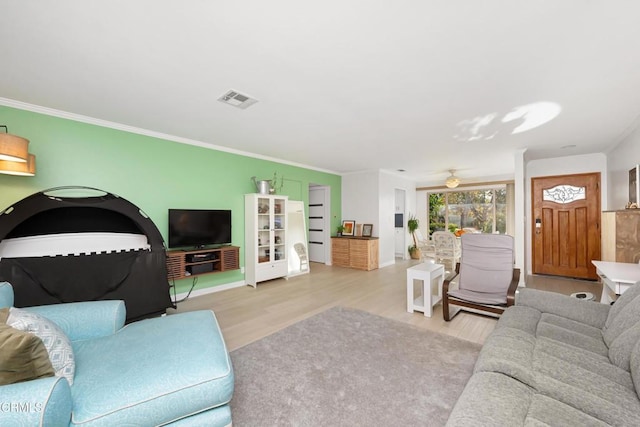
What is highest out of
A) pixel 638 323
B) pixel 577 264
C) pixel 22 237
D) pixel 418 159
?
pixel 418 159

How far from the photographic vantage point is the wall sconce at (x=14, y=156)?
221 centimetres

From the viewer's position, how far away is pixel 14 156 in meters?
2.26

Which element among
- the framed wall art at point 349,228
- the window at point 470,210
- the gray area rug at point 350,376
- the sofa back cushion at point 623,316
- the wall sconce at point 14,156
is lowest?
the gray area rug at point 350,376

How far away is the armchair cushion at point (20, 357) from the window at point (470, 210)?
7.86 m

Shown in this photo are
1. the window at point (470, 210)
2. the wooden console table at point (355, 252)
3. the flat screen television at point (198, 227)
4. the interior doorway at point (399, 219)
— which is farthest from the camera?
the interior doorway at point (399, 219)

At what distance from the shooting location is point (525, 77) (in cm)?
221

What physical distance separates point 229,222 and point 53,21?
3.07 meters

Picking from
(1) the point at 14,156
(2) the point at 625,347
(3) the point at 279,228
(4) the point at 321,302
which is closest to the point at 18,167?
(1) the point at 14,156

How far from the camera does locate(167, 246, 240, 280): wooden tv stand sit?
354cm

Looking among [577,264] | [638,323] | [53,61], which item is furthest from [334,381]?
[577,264]

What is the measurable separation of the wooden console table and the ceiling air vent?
4.17m

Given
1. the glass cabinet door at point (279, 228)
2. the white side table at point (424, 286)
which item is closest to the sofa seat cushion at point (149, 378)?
the white side table at point (424, 286)

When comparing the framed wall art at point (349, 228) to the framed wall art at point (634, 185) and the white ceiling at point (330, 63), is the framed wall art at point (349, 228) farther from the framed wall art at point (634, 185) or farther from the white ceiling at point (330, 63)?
the framed wall art at point (634, 185)

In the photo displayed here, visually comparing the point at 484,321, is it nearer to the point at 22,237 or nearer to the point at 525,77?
the point at 525,77
